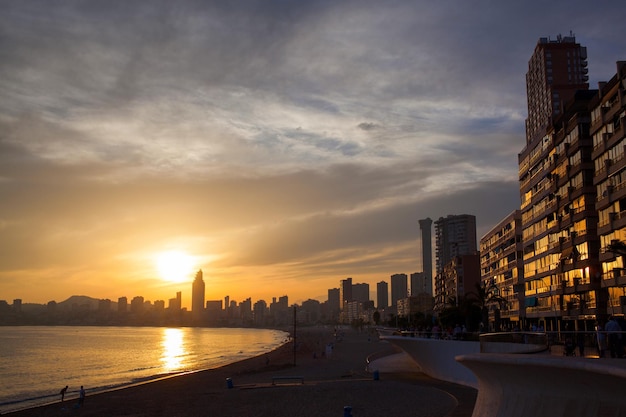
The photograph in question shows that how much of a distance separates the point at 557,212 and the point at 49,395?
5085cm

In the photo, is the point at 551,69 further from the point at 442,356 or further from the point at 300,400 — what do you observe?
the point at 300,400

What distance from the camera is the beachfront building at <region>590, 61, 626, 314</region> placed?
47.1 m

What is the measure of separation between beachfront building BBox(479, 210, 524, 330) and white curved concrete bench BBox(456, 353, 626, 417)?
63.0m

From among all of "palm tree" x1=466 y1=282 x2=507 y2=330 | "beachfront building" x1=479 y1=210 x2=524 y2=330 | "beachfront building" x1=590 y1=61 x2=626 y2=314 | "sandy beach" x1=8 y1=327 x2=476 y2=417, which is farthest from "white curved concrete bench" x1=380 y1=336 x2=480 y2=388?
"beachfront building" x1=479 y1=210 x2=524 y2=330

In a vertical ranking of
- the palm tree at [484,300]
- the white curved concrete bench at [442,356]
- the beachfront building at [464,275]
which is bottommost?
the white curved concrete bench at [442,356]

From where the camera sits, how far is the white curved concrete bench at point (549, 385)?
8094mm

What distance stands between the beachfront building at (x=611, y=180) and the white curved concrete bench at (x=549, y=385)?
127ft

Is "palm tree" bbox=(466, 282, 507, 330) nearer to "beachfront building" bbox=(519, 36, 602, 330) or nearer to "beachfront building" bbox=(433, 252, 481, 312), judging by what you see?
"beachfront building" bbox=(519, 36, 602, 330)

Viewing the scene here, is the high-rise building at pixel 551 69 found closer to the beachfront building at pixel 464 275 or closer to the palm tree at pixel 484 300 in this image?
the beachfront building at pixel 464 275

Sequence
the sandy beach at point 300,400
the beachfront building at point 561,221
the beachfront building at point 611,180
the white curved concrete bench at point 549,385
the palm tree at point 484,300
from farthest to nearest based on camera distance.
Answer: the palm tree at point 484,300, the beachfront building at point 561,221, the beachfront building at point 611,180, the sandy beach at point 300,400, the white curved concrete bench at point 549,385

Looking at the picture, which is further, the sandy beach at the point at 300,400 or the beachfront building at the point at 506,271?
the beachfront building at the point at 506,271

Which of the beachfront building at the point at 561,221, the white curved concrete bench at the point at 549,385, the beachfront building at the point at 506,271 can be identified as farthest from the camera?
the beachfront building at the point at 506,271

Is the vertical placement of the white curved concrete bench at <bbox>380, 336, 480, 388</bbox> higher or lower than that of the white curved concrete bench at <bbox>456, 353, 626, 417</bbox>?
lower

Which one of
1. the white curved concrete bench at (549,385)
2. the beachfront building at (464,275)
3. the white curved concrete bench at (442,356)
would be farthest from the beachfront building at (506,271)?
the white curved concrete bench at (549,385)
